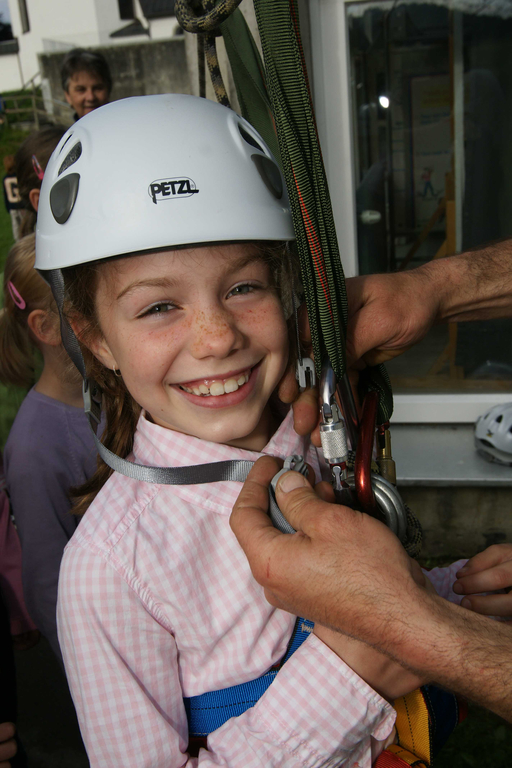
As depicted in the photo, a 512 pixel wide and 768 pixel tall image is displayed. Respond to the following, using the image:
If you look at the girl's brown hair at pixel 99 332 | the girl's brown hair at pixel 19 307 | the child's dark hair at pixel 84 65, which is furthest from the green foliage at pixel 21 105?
the girl's brown hair at pixel 99 332

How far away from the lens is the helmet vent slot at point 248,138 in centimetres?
161

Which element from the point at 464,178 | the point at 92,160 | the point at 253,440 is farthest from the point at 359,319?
the point at 464,178

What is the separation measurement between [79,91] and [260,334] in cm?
443

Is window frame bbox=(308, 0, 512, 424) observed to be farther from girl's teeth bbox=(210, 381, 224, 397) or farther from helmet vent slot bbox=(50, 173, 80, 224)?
girl's teeth bbox=(210, 381, 224, 397)

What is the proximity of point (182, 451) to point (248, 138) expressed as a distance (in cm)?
84

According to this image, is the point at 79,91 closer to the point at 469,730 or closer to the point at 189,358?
the point at 189,358

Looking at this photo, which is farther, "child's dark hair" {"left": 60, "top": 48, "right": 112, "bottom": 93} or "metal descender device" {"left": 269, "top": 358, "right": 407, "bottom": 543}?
"child's dark hair" {"left": 60, "top": 48, "right": 112, "bottom": 93}

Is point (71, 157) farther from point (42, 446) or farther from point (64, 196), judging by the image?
point (42, 446)

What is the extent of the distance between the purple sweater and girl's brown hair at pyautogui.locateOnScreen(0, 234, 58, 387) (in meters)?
0.47

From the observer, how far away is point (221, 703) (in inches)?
55.7

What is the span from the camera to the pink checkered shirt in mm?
1282

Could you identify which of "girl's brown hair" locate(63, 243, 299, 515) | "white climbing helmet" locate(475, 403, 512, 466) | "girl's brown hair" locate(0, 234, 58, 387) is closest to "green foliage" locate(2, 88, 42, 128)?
"girl's brown hair" locate(0, 234, 58, 387)

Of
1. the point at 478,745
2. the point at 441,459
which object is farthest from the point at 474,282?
the point at 478,745

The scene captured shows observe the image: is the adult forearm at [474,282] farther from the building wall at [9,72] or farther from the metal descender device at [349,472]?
the building wall at [9,72]
